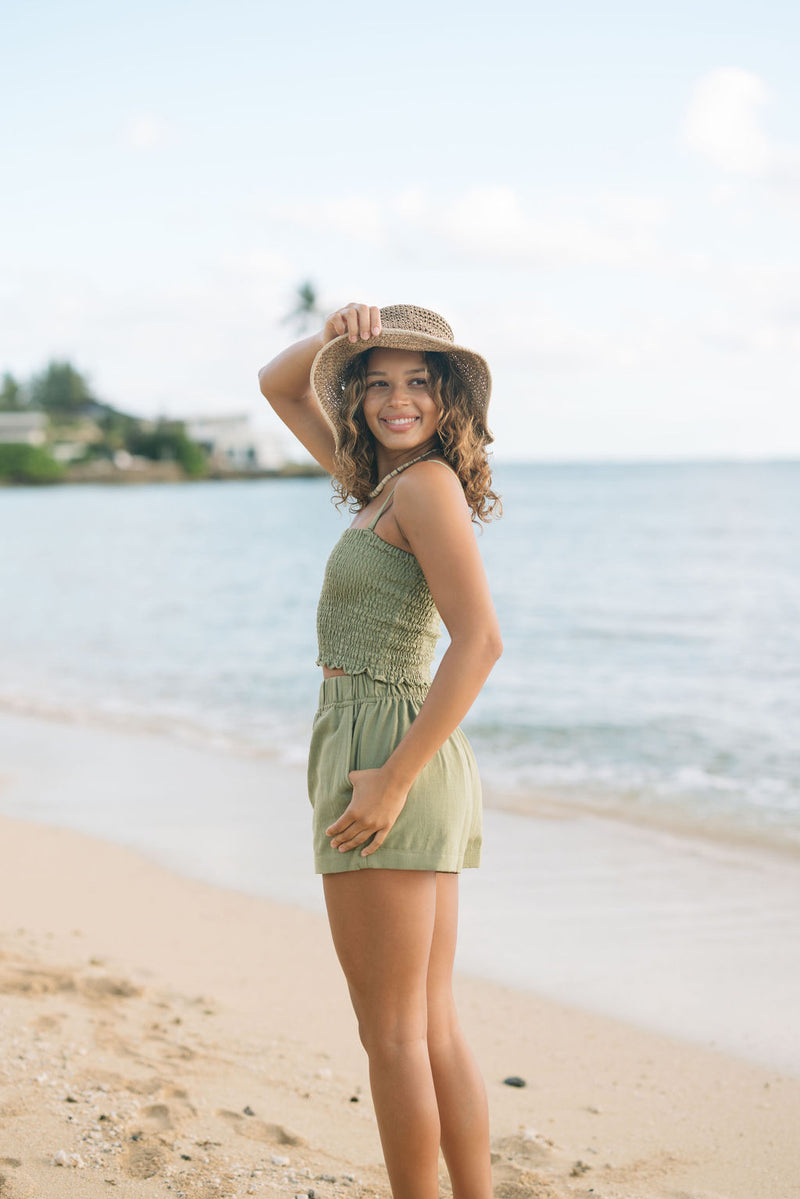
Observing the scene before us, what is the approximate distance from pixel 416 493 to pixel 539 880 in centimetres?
394

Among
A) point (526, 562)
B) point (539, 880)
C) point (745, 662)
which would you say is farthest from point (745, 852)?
point (526, 562)

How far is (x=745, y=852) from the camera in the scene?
20.8 ft

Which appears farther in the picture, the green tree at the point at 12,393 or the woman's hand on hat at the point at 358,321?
the green tree at the point at 12,393

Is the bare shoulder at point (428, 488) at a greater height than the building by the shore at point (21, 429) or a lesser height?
lesser

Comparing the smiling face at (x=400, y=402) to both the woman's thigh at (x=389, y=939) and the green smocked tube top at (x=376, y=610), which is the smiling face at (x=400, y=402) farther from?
the woman's thigh at (x=389, y=939)

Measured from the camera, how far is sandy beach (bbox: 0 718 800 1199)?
278 cm

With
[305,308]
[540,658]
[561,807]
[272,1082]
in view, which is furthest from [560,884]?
[305,308]

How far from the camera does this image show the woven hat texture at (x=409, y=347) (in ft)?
7.35

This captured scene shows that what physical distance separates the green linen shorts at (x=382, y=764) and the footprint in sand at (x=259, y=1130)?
1196mm

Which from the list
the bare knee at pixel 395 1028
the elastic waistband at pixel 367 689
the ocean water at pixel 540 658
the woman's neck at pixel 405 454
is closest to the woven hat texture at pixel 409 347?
the woman's neck at pixel 405 454

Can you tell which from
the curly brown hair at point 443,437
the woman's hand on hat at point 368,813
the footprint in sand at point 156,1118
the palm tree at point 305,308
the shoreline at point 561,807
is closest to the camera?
the woman's hand on hat at point 368,813

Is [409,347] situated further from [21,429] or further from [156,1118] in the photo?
[21,429]

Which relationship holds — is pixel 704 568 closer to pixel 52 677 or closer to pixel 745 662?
pixel 745 662

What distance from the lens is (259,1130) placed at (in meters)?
2.99
